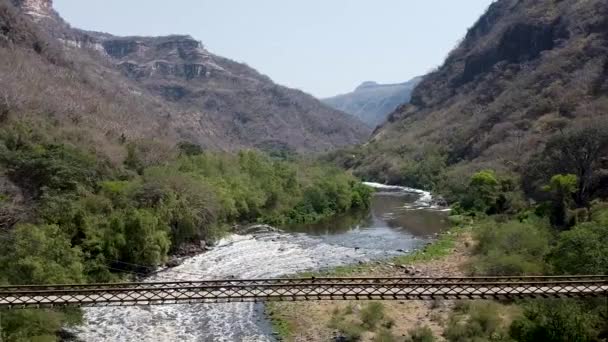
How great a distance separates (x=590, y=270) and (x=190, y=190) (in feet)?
102

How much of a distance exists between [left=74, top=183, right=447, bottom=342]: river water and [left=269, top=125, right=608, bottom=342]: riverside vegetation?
236 centimetres

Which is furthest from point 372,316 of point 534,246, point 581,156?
point 581,156

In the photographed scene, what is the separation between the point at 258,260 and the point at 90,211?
12413 millimetres

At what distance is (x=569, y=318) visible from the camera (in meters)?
20.5

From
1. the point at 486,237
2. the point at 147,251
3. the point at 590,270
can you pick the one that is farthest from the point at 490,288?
the point at 147,251

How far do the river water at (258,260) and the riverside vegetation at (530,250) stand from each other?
236cm

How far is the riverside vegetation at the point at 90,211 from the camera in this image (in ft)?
83.4

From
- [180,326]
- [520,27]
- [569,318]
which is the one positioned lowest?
[180,326]

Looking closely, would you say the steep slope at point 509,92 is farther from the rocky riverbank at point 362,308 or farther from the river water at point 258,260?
the rocky riverbank at point 362,308

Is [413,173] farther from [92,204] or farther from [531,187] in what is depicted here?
[92,204]

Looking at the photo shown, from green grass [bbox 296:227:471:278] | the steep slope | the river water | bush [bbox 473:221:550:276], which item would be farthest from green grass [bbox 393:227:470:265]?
the steep slope

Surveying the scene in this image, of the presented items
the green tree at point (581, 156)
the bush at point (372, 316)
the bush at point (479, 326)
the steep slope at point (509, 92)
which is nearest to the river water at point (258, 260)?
the bush at point (372, 316)

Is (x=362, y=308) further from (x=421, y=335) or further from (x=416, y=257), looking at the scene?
(x=416, y=257)

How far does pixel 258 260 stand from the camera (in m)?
41.4
